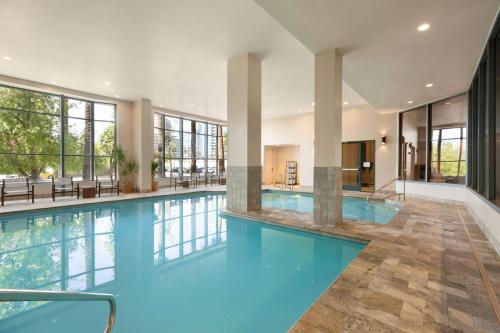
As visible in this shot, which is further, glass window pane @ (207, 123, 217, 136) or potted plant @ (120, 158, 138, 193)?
glass window pane @ (207, 123, 217, 136)

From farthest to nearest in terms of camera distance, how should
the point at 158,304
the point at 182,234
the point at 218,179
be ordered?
the point at 218,179, the point at 182,234, the point at 158,304

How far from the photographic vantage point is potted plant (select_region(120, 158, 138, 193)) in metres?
10.0

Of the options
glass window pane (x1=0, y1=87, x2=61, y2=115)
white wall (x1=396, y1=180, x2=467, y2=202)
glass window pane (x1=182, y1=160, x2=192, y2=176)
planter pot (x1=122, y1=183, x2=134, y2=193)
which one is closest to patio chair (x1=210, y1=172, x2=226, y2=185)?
glass window pane (x1=182, y1=160, x2=192, y2=176)

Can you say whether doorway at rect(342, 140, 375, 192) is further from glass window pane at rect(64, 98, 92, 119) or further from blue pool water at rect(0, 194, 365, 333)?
glass window pane at rect(64, 98, 92, 119)

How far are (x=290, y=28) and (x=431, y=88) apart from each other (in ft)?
17.1

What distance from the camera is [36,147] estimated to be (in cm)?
829

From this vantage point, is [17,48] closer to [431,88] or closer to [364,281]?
[364,281]

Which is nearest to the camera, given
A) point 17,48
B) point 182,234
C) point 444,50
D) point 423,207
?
point 444,50

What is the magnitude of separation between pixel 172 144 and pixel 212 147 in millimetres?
2690

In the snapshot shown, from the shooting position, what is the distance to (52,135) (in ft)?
28.3

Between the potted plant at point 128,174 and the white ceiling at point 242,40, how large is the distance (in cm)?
346

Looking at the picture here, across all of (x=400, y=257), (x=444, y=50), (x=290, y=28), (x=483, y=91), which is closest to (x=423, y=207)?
(x=483, y=91)

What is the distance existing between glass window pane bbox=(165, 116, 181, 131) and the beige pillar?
1912 mm

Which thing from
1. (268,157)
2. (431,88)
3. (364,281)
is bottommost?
(364,281)
